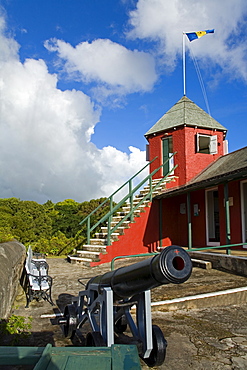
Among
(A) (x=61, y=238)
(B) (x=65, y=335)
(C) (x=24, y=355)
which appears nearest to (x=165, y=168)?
(A) (x=61, y=238)

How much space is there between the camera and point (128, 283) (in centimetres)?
308

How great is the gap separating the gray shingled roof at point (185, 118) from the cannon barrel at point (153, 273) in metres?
11.0

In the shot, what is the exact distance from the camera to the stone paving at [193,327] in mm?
3480

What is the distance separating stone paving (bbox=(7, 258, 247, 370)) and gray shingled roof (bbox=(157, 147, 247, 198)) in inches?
108

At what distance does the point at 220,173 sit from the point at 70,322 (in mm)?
8448

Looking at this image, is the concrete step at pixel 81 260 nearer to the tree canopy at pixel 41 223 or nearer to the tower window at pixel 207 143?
the tree canopy at pixel 41 223

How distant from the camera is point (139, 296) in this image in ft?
11.1

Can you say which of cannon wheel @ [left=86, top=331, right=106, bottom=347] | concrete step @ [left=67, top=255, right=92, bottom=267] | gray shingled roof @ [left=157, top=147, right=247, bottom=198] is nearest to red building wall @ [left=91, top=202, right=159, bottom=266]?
concrete step @ [left=67, top=255, right=92, bottom=267]

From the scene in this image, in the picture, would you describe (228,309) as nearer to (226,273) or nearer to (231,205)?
(226,273)

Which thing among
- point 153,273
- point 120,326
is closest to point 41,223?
point 120,326

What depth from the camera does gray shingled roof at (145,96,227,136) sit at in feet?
44.9

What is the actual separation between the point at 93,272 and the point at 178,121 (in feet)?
26.1

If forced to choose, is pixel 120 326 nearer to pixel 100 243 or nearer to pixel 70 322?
pixel 70 322

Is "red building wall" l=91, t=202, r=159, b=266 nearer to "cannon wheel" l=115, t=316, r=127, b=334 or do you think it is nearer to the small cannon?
"cannon wheel" l=115, t=316, r=127, b=334
